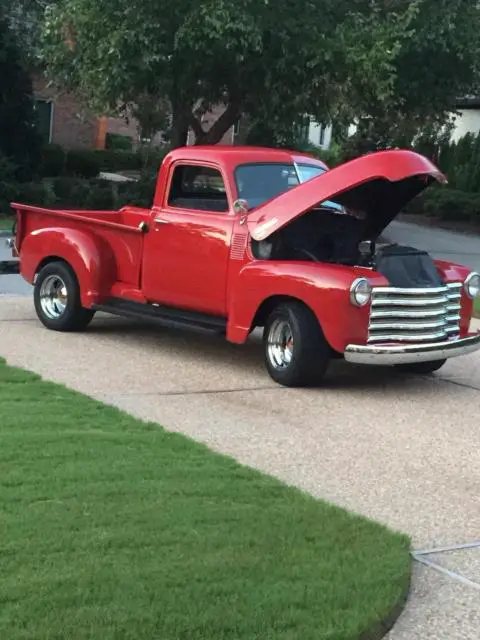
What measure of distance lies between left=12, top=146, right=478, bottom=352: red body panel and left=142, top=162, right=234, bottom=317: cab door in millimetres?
12

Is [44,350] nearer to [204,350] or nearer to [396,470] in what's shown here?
[204,350]

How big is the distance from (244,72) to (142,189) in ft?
18.4

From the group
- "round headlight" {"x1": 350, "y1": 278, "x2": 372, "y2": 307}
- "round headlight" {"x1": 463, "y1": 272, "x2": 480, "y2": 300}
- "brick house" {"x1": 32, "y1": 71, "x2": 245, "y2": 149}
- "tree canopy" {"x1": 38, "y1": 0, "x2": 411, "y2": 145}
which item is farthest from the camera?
"brick house" {"x1": 32, "y1": 71, "x2": 245, "y2": 149}

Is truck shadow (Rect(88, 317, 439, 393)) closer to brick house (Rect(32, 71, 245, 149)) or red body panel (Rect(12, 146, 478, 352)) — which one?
red body panel (Rect(12, 146, 478, 352))

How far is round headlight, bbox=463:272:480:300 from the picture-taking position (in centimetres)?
956

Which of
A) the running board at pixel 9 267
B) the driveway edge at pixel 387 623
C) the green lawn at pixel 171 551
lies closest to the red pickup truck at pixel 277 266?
the running board at pixel 9 267

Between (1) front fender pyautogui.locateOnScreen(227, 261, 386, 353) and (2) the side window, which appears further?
(2) the side window

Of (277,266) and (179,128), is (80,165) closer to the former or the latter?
(179,128)

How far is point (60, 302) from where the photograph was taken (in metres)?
11.0

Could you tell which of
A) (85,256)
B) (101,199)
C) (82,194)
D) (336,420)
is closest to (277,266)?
(336,420)

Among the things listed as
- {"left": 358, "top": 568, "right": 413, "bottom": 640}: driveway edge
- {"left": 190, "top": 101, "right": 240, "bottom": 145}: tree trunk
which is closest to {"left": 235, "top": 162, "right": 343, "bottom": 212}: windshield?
{"left": 358, "top": 568, "right": 413, "bottom": 640}: driveway edge

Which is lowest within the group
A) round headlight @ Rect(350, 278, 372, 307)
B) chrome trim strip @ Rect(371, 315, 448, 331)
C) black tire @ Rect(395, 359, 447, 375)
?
black tire @ Rect(395, 359, 447, 375)

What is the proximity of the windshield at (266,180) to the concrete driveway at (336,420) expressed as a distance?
1.56 metres

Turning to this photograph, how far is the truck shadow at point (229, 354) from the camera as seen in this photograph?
9.45m
